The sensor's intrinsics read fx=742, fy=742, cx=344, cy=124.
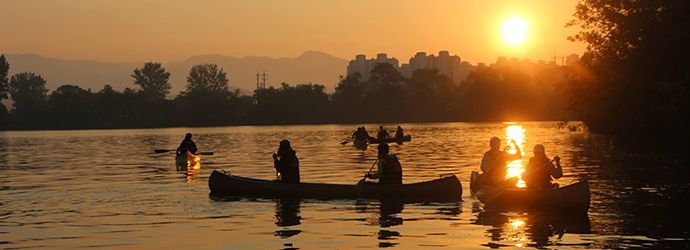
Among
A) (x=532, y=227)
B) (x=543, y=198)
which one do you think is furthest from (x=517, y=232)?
(x=543, y=198)

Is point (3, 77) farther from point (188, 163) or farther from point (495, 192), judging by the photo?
point (495, 192)

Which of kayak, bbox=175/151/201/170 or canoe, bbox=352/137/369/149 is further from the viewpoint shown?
canoe, bbox=352/137/369/149

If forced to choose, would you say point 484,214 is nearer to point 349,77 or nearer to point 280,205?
point 280,205

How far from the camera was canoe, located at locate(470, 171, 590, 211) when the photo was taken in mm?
17266

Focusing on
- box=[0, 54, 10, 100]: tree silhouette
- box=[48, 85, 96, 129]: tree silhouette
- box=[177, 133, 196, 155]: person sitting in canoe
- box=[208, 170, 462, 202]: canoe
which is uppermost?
box=[0, 54, 10, 100]: tree silhouette

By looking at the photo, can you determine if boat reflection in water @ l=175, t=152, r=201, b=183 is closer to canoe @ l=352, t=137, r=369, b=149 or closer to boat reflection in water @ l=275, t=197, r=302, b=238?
boat reflection in water @ l=275, t=197, r=302, b=238

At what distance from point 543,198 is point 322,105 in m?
155

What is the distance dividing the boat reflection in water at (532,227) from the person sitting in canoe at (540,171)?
951 millimetres

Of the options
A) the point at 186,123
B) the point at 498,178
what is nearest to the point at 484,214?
the point at 498,178

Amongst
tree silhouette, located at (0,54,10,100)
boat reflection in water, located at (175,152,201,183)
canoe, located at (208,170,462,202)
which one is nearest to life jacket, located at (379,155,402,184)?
canoe, located at (208,170,462,202)

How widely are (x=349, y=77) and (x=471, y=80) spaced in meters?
29.0

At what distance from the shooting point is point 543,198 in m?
17.8

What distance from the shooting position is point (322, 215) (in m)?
18.1

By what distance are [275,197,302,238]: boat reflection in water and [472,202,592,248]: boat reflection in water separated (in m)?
4.13
